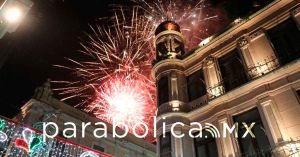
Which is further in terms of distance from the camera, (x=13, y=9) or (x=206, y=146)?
(x=206, y=146)

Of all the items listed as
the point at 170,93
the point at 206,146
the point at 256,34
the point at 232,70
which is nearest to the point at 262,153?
the point at 206,146

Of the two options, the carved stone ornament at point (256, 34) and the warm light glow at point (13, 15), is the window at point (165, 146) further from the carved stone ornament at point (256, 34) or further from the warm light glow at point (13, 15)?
the warm light glow at point (13, 15)

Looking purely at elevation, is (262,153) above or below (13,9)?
below

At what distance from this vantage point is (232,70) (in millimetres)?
16516

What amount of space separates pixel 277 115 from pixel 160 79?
8.57 metres

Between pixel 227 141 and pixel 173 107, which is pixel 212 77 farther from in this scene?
pixel 227 141

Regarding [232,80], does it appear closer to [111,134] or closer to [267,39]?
[267,39]

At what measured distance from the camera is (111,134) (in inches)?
1043

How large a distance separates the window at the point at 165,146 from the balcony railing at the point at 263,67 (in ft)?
19.8

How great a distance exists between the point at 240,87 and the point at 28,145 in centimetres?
1194

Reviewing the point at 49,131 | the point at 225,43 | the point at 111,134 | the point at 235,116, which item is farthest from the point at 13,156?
the point at 225,43

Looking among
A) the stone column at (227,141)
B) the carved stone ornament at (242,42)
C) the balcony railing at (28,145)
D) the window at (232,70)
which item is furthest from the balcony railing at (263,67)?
the balcony railing at (28,145)

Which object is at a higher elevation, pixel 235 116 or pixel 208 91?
pixel 208 91

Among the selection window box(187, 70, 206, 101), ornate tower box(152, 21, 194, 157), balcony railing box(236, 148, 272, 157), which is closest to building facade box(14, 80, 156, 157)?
ornate tower box(152, 21, 194, 157)
